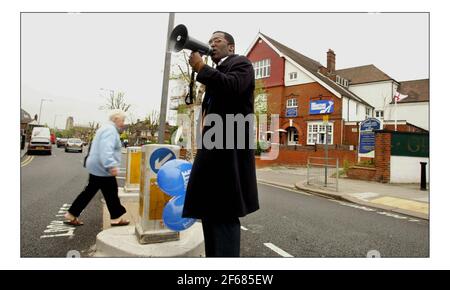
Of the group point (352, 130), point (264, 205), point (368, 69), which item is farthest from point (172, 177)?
point (368, 69)

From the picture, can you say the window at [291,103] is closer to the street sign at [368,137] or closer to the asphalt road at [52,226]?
the street sign at [368,137]

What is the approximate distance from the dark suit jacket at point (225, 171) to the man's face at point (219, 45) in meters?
0.08

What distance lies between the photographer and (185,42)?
1.75 m

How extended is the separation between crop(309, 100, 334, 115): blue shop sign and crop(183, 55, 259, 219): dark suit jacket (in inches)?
945

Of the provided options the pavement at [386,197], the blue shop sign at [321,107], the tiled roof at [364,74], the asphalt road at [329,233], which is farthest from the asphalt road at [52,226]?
the tiled roof at [364,74]

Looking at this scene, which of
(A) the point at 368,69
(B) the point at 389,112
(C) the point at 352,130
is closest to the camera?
(C) the point at 352,130

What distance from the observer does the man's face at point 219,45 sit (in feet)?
6.18

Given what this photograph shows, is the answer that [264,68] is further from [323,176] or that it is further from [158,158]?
[158,158]

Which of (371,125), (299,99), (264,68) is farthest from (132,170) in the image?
(264,68)

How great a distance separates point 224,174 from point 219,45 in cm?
81
